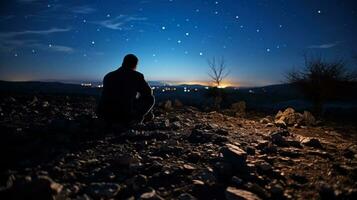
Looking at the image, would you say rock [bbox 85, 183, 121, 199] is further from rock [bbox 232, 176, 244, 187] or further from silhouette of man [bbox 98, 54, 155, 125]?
silhouette of man [bbox 98, 54, 155, 125]

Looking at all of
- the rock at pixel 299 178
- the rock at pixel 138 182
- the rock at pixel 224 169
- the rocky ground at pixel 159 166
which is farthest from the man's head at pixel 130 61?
the rock at pixel 299 178

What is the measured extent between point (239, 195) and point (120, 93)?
3333 millimetres

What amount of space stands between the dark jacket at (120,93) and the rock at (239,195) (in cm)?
313

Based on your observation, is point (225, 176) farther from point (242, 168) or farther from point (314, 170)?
point (314, 170)

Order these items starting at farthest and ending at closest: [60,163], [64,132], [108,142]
Result: [64,132]
[108,142]
[60,163]

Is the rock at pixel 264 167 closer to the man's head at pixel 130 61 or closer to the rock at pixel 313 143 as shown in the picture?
the rock at pixel 313 143

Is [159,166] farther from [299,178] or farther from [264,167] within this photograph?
[299,178]

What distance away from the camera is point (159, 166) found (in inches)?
148

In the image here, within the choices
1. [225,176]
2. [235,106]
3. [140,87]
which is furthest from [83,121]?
[235,106]

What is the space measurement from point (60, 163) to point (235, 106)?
478 inches

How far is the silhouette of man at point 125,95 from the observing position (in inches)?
227

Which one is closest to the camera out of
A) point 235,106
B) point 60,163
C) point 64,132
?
point 60,163

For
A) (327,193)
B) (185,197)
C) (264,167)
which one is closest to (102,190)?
(185,197)

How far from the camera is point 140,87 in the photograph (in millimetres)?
5906
